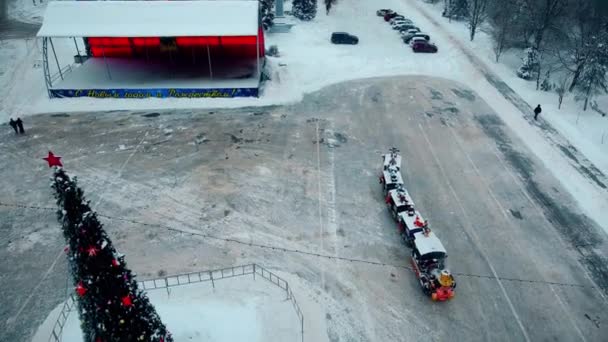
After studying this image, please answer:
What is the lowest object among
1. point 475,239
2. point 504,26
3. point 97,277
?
point 475,239

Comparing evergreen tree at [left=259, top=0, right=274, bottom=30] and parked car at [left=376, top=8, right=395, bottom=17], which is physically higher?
evergreen tree at [left=259, top=0, right=274, bottom=30]

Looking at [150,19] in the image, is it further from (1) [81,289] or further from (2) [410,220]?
(1) [81,289]

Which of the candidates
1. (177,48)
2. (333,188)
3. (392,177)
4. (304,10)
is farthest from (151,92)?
(304,10)

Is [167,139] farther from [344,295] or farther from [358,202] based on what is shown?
[344,295]

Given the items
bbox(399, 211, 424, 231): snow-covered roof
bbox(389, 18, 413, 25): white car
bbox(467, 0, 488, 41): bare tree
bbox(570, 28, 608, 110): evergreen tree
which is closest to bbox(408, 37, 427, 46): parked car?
bbox(467, 0, 488, 41): bare tree

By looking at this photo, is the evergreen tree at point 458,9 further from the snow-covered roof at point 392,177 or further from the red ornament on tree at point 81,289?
the red ornament on tree at point 81,289

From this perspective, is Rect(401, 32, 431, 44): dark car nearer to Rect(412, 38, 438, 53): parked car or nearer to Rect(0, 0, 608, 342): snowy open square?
Rect(412, 38, 438, 53): parked car
